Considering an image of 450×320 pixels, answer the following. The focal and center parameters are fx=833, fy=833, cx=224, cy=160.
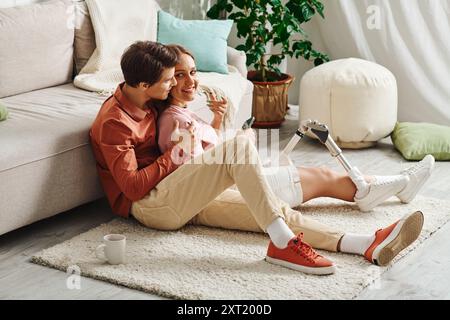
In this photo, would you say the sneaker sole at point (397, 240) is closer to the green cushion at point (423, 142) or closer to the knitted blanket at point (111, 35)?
the green cushion at point (423, 142)

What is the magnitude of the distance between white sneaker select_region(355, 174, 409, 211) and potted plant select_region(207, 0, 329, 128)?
1.49m

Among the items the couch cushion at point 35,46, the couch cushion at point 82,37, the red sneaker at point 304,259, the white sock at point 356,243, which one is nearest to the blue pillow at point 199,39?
the couch cushion at point 82,37

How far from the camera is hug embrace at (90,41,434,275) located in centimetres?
274

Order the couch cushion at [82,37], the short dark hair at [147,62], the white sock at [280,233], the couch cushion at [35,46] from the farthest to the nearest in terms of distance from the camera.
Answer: the couch cushion at [82,37] → the couch cushion at [35,46] → the short dark hair at [147,62] → the white sock at [280,233]

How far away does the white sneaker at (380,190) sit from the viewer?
3.23 meters

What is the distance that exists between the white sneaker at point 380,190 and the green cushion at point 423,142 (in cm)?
80

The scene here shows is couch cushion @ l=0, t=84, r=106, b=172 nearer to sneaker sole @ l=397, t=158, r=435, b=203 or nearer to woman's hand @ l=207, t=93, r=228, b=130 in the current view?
woman's hand @ l=207, t=93, r=228, b=130

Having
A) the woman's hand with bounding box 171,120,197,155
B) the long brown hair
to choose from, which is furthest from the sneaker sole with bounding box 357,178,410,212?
the long brown hair

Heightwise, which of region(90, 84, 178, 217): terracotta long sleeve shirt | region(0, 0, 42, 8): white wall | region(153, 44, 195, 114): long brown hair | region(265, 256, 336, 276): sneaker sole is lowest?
region(265, 256, 336, 276): sneaker sole

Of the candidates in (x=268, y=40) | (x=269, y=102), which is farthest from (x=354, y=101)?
(x=268, y=40)

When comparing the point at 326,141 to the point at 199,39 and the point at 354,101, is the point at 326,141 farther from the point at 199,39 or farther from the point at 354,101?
the point at 199,39

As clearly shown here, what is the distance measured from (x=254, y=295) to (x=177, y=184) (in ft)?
1.78
